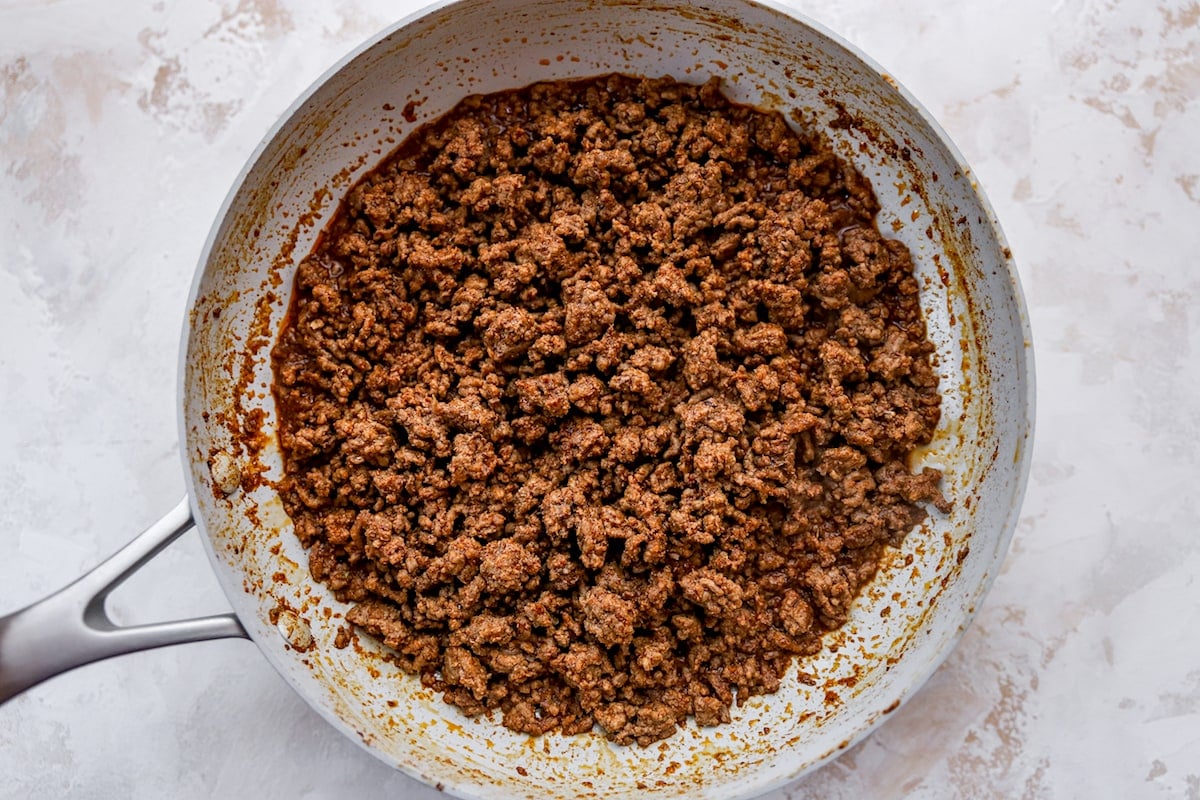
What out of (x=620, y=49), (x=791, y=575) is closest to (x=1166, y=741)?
(x=791, y=575)

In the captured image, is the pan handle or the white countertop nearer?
the pan handle

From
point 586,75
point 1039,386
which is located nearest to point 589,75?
point 586,75

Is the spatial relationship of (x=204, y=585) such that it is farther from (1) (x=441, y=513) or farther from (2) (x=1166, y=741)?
(2) (x=1166, y=741)

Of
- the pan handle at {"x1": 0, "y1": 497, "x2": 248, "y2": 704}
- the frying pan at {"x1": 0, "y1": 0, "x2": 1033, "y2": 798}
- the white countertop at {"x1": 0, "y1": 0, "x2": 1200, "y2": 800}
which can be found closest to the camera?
the pan handle at {"x1": 0, "y1": 497, "x2": 248, "y2": 704}

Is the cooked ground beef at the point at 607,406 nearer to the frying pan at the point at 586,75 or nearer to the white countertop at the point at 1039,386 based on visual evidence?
the frying pan at the point at 586,75

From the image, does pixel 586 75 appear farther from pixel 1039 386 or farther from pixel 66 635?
pixel 66 635

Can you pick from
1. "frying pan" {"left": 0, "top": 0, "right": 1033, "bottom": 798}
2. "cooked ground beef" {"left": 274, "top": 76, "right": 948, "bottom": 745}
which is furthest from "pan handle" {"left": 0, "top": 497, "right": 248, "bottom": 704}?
"cooked ground beef" {"left": 274, "top": 76, "right": 948, "bottom": 745}

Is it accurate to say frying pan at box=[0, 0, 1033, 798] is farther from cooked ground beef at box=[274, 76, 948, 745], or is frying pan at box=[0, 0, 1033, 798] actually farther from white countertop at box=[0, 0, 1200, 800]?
white countertop at box=[0, 0, 1200, 800]
